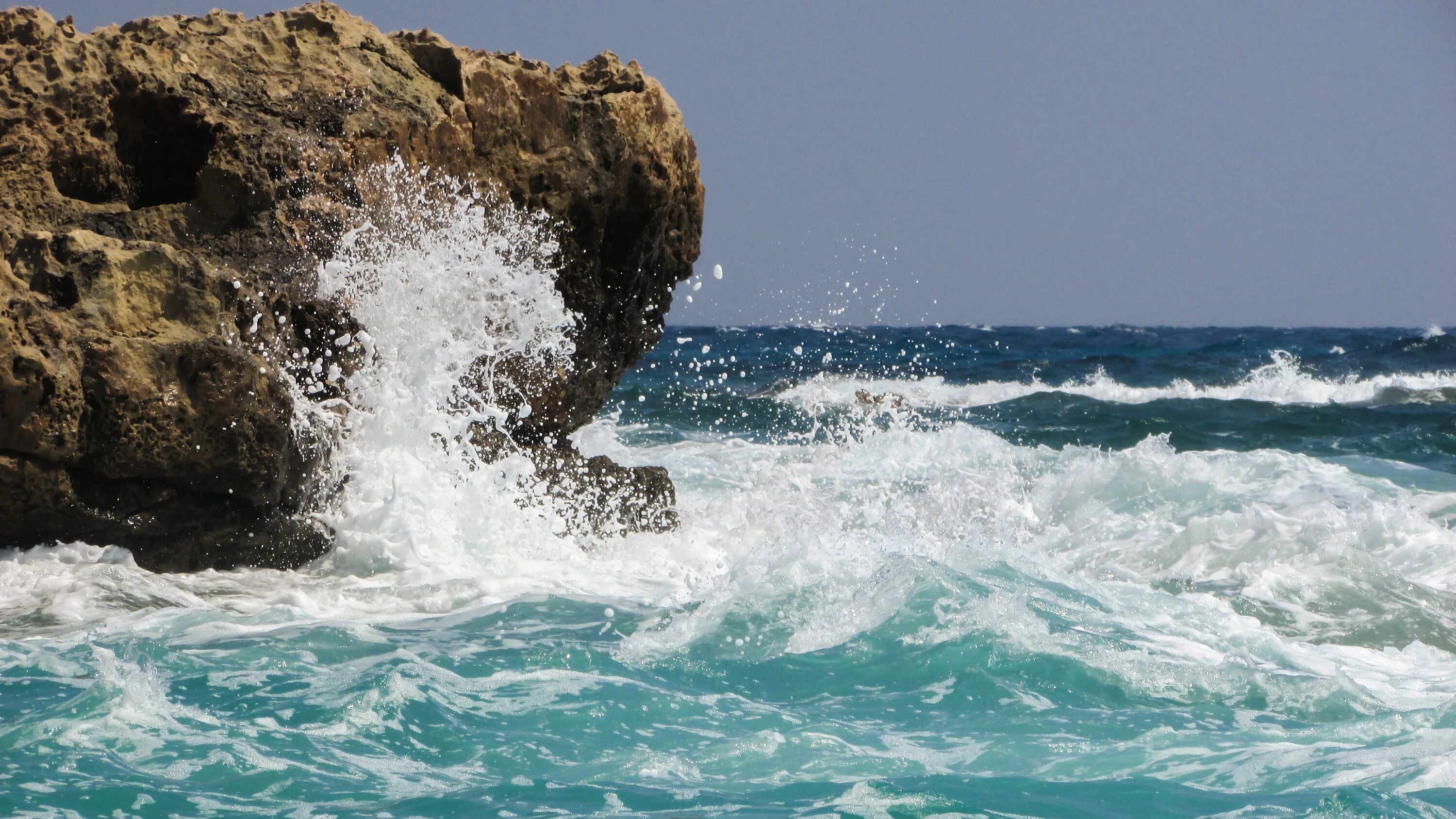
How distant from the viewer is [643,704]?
421 cm

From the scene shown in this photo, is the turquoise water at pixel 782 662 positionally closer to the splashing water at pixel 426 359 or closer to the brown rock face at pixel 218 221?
the splashing water at pixel 426 359

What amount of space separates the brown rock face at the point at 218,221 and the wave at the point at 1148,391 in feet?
35.7

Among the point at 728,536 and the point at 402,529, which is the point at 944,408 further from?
the point at 402,529

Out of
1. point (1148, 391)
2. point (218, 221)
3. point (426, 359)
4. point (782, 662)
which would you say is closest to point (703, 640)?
point (782, 662)

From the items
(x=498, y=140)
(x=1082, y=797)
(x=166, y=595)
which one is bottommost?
(x=1082, y=797)

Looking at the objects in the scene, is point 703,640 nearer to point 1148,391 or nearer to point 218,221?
point 218,221

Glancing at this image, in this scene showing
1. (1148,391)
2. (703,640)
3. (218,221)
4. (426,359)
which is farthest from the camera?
(1148,391)

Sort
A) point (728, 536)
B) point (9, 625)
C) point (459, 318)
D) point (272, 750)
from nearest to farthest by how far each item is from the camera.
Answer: point (272, 750)
point (9, 625)
point (459, 318)
point (728, 536)

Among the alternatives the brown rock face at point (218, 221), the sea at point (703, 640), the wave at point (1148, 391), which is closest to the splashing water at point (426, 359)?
the sea at point (703, 640)

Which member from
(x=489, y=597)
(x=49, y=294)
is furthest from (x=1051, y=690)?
(x=49, y=294)

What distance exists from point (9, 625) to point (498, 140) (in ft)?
10.8

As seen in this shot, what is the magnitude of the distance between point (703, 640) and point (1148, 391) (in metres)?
17.4

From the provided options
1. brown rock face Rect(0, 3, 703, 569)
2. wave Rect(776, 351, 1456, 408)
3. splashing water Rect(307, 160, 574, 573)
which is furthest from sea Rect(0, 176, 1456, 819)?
wave Rect(776, 351, 1456, 408)

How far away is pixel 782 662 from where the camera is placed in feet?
15.6
